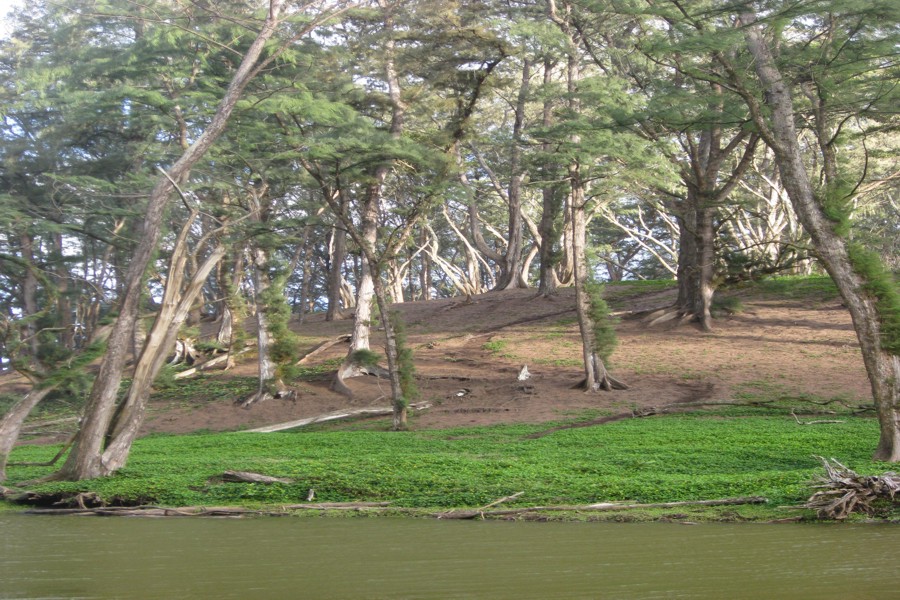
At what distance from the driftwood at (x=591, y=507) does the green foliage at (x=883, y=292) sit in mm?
3637

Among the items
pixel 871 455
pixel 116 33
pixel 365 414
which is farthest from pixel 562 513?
pixel 116 33

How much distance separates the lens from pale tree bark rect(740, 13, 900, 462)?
10.6m

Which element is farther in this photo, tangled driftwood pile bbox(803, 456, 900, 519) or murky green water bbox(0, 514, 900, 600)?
tangled driftwood pile bbox(803, 456, 900, 519)

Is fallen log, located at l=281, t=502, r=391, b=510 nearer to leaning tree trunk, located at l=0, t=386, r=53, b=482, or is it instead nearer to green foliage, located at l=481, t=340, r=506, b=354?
leaning tree trunk, located at l=0, t=386, r=53, b=482

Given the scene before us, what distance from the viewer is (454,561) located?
6559mm

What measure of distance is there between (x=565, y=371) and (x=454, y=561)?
1762 cm

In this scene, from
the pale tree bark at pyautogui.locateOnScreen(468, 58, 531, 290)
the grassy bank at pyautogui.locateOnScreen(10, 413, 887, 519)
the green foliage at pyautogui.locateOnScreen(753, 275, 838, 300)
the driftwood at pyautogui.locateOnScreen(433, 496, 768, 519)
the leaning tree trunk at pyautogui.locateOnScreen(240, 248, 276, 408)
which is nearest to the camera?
the driftwood at pyautogui.locateOnScreen(433, 496, 768, 519)

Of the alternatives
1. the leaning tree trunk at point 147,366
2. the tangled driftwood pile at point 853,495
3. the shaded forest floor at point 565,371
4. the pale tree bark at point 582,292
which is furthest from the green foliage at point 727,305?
the tangled driftwood pile at point 853,495

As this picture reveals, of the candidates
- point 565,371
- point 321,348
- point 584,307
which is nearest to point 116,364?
point 584,307

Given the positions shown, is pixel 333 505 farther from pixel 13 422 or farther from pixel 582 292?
pixel 582 292

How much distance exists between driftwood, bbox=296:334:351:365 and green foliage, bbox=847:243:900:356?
19.4 metres

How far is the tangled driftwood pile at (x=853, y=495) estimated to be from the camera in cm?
762

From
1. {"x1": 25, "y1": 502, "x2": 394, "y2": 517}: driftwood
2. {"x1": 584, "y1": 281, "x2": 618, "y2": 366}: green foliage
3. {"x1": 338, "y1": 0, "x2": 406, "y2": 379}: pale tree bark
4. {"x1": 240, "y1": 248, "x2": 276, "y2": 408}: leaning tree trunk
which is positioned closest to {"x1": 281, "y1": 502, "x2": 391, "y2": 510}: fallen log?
{"x1": 25, "y1": 502, "x2": 394, "y2": 517}: driftwood

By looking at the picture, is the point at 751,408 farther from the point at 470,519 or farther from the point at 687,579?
the point at 687,579
